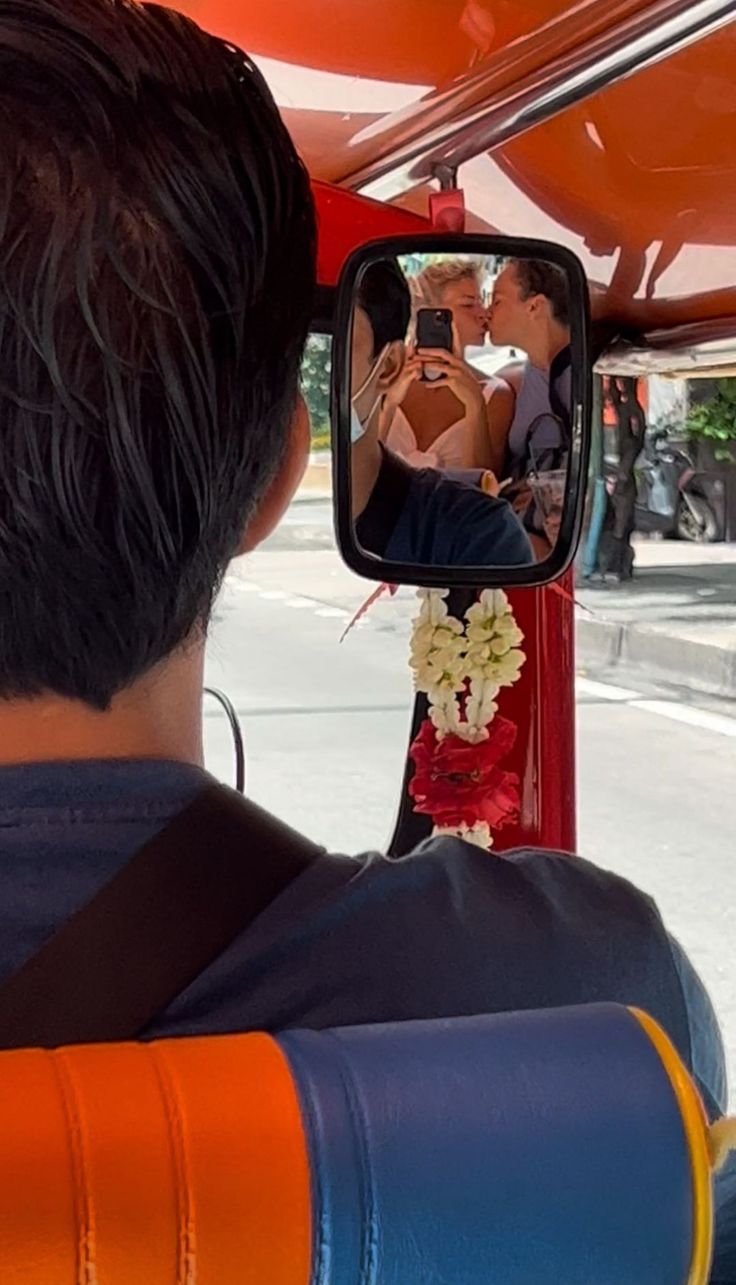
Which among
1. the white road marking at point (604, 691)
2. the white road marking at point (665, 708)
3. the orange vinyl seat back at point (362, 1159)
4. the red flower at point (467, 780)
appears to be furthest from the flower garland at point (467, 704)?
the white road marking at point (604, 691)

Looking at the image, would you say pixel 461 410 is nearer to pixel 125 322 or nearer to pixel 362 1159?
pixel 125 322

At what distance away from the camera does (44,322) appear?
2.06 feet

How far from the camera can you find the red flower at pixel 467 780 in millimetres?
1629

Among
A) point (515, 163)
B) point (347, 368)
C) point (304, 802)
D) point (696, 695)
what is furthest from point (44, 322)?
point (696, 695)

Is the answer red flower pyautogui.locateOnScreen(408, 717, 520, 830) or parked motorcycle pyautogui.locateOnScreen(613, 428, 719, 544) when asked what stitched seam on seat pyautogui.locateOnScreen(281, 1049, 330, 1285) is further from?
parked motorcycle pyautogui.locateOnScreen(613, 428, 719, 544)

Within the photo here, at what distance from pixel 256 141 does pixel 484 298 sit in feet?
1.85

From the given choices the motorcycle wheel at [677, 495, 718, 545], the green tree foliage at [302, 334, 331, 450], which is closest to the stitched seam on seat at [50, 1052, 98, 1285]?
the green tree foliage at [302, 334, 331, 450]

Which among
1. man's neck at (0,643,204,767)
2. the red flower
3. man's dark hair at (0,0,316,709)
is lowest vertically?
the red flower

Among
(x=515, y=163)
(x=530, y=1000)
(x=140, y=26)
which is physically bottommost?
(x=530, y=1000)

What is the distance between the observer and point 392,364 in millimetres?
1223

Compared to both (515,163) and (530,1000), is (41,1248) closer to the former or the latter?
(530,1000)

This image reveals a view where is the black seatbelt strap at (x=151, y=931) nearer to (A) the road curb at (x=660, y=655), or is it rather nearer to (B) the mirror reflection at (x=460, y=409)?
(B) the mirror reflection at (x=460, y=409)

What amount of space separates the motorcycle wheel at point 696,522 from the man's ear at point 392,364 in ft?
33.3

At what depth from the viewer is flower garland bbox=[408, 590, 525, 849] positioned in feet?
5.36
